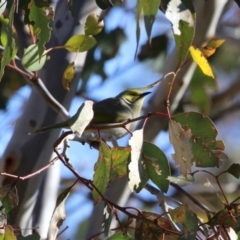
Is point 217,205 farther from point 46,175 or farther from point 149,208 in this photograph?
point 46,175

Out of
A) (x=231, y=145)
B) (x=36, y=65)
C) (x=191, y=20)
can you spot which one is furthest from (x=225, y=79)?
(x=191, y=20)

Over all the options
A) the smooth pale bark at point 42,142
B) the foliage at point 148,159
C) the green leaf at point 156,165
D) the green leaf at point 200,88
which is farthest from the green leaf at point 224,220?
the green leaf at point 200,88

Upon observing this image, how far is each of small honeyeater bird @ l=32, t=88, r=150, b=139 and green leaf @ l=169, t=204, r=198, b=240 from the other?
12.3 inches

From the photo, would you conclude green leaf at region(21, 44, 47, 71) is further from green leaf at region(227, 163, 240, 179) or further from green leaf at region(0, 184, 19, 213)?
green leaf at region(227, 163, 240, 179)

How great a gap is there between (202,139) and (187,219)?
0.14 meters

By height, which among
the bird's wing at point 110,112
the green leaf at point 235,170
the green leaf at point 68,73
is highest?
the green leaf at point 68,73

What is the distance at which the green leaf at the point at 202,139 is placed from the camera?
0.96m

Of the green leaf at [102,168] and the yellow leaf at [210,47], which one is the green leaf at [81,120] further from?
the yellow leaf at [210,47]

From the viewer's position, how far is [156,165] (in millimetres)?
1021

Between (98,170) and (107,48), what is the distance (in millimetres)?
1776

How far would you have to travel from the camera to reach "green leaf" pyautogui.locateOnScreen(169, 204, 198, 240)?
93 centimetres

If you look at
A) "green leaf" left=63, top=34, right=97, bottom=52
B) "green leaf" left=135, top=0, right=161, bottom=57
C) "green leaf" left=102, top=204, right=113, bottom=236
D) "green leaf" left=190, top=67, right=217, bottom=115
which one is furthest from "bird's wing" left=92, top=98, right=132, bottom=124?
"green leaf" left=190, top=67, right=217, bottom=115

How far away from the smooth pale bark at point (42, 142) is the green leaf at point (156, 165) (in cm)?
63

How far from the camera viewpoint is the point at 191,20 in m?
0.75
